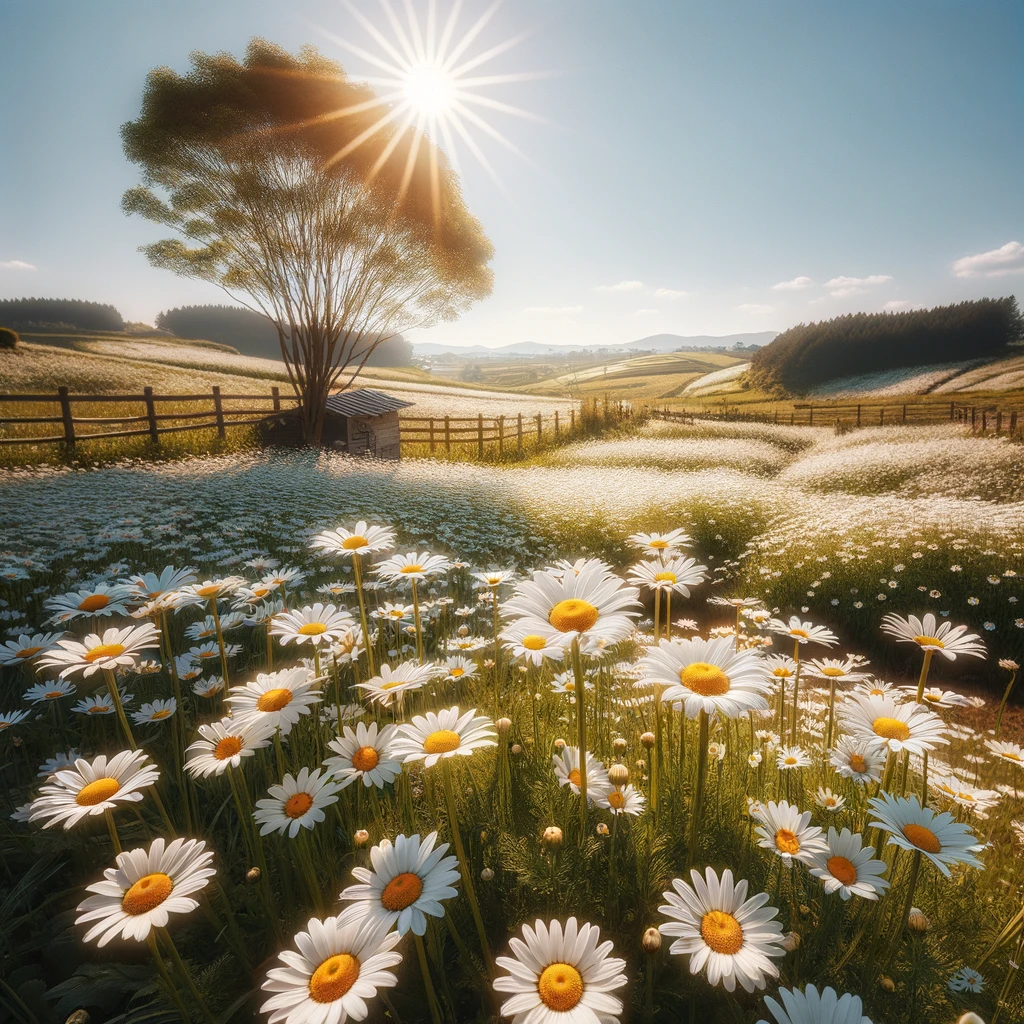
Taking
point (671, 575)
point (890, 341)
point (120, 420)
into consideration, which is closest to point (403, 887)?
point (671, 575)

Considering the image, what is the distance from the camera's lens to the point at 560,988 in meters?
1.00

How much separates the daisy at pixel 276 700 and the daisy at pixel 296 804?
16 cm

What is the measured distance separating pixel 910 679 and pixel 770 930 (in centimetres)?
627

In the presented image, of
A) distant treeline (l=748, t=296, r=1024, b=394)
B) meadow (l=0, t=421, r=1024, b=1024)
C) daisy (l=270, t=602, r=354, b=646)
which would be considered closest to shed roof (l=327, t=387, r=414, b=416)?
meadow (l=0, t=421, r=1024, b=1024)

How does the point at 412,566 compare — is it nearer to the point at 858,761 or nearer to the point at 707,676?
the point at 707,676

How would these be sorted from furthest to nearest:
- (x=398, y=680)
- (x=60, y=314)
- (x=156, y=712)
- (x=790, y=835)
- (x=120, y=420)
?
(x=60, y=314) < (x=120, y=420) < (x=156, y=712) < (x=398, y=680) < (x=790, y=835)

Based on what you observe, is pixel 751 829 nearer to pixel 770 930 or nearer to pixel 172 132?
pixel 770 930

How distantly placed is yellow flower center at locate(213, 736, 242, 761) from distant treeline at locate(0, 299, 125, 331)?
97.8 m

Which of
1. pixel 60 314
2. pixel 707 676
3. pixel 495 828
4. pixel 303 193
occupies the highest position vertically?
pixel 60 314

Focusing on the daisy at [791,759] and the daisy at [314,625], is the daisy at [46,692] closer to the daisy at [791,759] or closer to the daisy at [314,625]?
the daisy at [314,625]

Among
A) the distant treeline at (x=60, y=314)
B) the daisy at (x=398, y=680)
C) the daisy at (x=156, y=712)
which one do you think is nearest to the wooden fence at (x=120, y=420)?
the daisy at (x=156, y=712)

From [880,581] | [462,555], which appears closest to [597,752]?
[462,555]

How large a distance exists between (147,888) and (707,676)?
1.39 metres

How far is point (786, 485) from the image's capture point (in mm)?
14859
